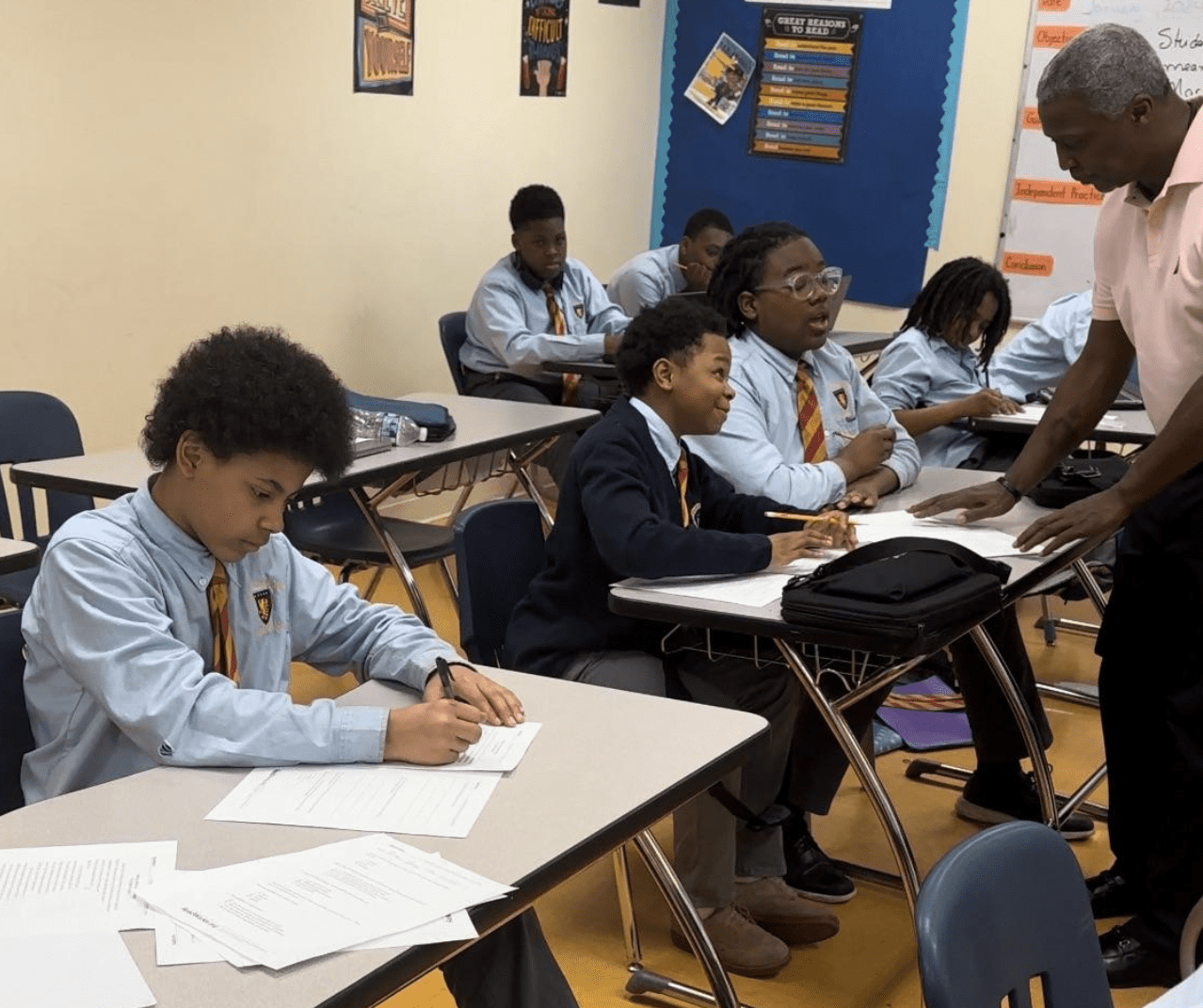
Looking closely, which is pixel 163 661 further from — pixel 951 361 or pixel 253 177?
pixel 253 177

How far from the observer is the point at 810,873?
288 centimetres

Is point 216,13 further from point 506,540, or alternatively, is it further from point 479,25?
point 506,540

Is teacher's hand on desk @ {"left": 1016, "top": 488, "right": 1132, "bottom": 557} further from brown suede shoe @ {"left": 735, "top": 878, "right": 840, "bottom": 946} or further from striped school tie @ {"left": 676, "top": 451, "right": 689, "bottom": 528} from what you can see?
brown suede shoe @ {"left": 735, "top": 878, "right": 840, "bottom": 946}

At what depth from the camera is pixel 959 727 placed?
151 inches

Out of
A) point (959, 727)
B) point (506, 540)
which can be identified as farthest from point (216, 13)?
point (959, 727)

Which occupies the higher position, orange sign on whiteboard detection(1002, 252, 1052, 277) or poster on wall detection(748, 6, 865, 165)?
poster on wall detection(748, 6, 865, 165)

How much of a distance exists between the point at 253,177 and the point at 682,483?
2565 mm

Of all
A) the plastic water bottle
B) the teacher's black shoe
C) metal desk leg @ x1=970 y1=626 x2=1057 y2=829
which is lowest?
the teacher's black shoe

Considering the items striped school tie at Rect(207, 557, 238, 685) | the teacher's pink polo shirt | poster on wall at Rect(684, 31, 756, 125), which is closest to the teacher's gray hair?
the teacher's pink polo shirt

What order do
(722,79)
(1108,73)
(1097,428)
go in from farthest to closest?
1. (722,79)
2. (1097,428)
3. (1108,73)

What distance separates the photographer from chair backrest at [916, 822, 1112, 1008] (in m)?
1.08

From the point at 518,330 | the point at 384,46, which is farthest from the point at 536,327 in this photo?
the point at 384,46

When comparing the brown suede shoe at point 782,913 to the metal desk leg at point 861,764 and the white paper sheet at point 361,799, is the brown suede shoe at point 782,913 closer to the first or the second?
the metal desk leg at point 861,764

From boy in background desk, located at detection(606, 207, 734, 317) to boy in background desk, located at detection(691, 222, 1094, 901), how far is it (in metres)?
2.52
